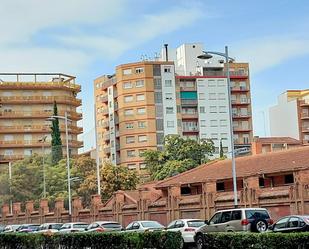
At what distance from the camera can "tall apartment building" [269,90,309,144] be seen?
401 ft

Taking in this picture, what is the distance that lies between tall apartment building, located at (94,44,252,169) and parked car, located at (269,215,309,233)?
82315 mm

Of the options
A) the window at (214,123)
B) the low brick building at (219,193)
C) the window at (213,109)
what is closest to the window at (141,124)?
the window at (214,123)

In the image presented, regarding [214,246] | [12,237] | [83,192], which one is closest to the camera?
[214,246]

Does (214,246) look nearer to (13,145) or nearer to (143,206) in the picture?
(143,206)

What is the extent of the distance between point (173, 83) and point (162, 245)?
92704 millimetres

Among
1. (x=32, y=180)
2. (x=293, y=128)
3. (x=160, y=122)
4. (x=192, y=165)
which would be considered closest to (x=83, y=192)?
(x=32, y=180)

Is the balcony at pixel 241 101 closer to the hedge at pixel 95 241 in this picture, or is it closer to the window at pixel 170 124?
the window at pixel 170 124

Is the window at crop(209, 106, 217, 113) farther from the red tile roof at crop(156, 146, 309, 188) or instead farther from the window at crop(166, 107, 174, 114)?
the red tile roof at crop(156, 146, 309, 188)

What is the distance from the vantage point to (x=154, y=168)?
94625mm

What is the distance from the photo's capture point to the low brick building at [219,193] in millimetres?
41969

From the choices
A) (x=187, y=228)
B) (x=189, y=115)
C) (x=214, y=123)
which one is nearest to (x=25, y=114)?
(x=189, y=115)

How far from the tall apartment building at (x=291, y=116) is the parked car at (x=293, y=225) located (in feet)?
303

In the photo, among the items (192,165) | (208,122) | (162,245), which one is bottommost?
(162,245)

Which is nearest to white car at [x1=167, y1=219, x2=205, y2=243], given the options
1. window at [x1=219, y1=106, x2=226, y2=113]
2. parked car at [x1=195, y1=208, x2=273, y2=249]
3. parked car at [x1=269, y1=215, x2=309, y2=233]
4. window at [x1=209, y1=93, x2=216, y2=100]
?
parked car at [x1=195, y1=208, x2=273, y2=249]
